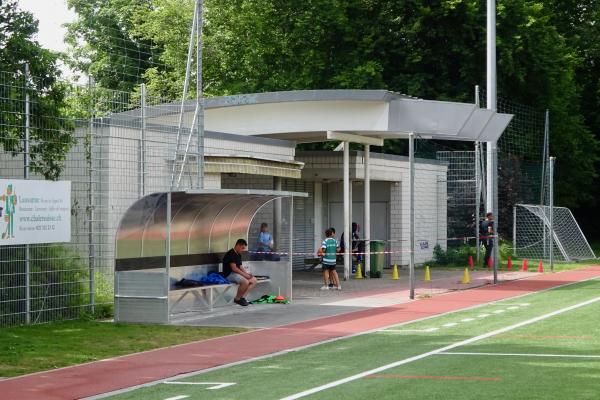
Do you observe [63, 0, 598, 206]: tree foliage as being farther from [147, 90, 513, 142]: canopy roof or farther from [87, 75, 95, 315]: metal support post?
[87, 75, 95, 315]: metal support post

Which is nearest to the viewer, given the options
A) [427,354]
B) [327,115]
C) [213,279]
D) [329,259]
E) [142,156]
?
[427,354]

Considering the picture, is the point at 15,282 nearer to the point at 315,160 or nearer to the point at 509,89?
the point at 315,160

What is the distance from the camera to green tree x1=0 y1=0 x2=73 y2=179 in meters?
19.2

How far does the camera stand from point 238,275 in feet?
75.4

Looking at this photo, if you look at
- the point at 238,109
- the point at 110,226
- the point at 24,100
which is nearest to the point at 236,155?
the point at 238,109

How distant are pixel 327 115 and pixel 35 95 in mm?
12281

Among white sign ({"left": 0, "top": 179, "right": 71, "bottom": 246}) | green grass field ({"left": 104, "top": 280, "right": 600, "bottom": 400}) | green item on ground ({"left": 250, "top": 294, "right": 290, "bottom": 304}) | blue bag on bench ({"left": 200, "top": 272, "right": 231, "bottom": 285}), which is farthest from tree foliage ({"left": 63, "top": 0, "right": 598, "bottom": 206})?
green grass field ({"left": 104, "top": 280, "right": 600, "bottom": 400})

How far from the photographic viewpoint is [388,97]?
29.9 metres

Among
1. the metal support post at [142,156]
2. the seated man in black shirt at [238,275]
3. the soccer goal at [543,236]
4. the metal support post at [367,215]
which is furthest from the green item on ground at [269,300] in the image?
the soccer goal at [543,236]

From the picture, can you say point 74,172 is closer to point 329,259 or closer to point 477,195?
point 329,259

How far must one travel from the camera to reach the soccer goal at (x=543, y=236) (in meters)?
42.6

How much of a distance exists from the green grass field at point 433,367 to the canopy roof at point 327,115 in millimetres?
10412

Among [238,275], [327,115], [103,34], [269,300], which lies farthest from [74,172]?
[103,34]

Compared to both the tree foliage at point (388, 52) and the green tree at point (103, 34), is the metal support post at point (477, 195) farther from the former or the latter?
the green tree at point (103, 34)
